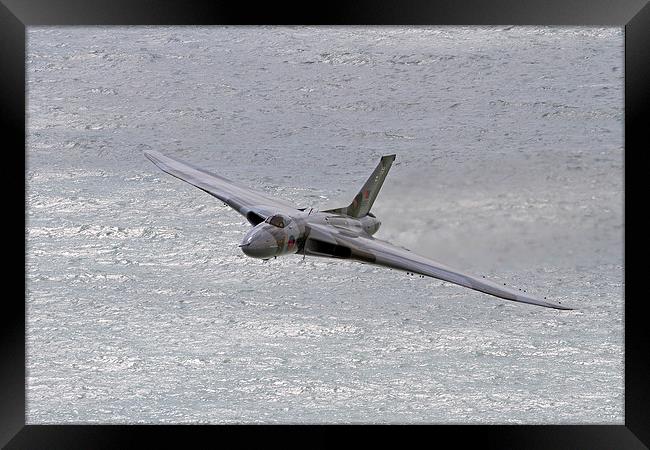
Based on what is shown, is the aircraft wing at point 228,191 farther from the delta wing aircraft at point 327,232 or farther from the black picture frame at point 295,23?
the black picture frame at point 295,23

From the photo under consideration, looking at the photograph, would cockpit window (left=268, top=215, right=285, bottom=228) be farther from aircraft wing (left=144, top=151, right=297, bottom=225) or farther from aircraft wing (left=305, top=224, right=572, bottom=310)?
aircraft wing (left=144, top=151, right=297, bottom=225)

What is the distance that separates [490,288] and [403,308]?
31327 mm


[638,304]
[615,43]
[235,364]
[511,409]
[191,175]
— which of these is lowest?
[511,409]

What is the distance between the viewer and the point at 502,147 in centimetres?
7888

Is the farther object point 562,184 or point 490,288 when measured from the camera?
point 562,184

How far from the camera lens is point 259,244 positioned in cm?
2588

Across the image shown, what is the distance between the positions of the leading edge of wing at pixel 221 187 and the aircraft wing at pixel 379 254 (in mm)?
1855

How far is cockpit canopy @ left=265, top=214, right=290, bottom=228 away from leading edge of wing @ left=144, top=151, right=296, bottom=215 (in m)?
2.54

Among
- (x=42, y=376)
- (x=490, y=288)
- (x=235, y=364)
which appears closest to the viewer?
(x=490, y=288)

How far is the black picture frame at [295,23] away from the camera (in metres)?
23.2

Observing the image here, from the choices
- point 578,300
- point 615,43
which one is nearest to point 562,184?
point 578,300

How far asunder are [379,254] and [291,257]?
55.4ft

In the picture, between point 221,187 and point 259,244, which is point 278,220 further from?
point 221,187

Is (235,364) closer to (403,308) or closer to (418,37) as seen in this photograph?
(403,308)
